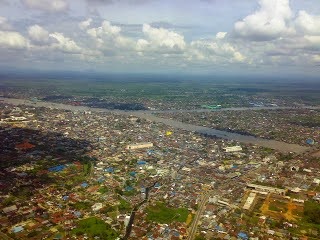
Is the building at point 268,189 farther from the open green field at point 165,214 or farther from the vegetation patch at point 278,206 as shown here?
the open green field at point 165,214

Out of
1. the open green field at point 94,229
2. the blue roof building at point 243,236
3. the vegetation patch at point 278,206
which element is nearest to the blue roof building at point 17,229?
the open green field at point 94,229

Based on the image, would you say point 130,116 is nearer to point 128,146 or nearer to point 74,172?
point 128,146

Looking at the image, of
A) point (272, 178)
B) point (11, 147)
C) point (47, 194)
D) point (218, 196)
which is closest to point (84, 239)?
point (47, 194)

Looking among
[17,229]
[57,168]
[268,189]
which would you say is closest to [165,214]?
[17,229]

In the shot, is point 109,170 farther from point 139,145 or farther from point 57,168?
point 139,145

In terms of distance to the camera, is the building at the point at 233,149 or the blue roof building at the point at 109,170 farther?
the building at the point at 233,149

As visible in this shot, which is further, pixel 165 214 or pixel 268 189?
pixel 268 189
